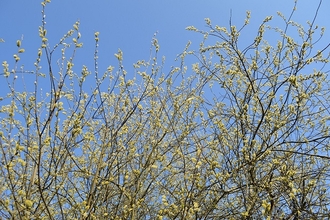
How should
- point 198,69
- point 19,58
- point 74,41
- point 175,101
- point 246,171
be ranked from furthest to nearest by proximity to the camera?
point 198,69 → point 175,101 → point 246,171 → point 74,41 → point 19,58

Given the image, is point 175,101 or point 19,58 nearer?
point 19,58

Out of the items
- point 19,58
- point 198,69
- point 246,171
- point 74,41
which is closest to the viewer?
point 19,58

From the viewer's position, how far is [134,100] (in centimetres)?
330

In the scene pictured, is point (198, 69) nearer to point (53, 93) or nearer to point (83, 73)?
point (83, 73)

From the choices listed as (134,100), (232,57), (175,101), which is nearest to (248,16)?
(232,57)

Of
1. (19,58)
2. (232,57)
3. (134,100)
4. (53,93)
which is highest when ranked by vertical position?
(232,57)

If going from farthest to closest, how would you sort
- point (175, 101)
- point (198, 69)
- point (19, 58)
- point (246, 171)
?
point (198, 69)
point (175, 101)
point (246, 171)
point (19, 58)

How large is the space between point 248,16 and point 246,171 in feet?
4.77

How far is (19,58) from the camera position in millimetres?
2330

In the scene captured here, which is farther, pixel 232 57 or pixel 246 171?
pixel 232 57

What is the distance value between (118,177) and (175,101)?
841 millimetres

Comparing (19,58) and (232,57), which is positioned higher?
(232,57)

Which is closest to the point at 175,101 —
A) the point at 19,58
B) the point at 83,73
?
the point at 83,73

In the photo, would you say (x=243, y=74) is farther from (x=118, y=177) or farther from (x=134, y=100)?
(x=118, y=177)
